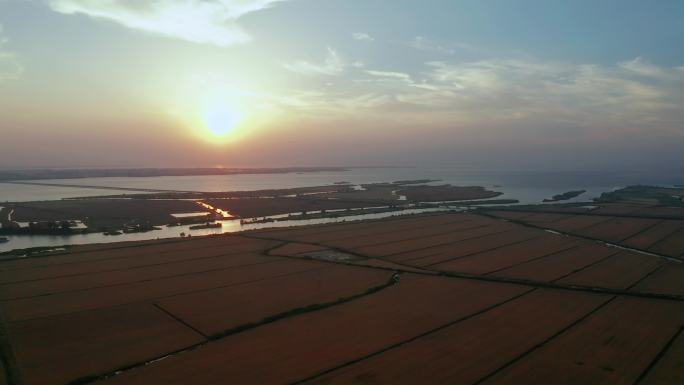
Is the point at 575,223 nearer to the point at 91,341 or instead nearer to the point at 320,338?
the point at 320,338

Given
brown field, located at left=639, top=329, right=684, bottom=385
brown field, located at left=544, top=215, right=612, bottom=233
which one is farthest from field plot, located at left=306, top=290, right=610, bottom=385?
brown field, located at left=544, top=215, right=612, bottom=233

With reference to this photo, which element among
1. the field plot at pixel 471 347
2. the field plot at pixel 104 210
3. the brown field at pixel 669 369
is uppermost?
the field plot at pixel 104 210

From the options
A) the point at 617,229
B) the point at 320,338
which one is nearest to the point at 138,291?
the point at 320,338

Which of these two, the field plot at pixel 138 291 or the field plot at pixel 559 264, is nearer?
the field plot at pixel 138 291

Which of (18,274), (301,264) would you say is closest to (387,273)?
(301,264)

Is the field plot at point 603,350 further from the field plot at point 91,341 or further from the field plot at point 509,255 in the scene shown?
the field plot at point 91,341

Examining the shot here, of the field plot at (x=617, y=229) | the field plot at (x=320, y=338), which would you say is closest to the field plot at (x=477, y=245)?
the field plot at (x=617, y=229)
